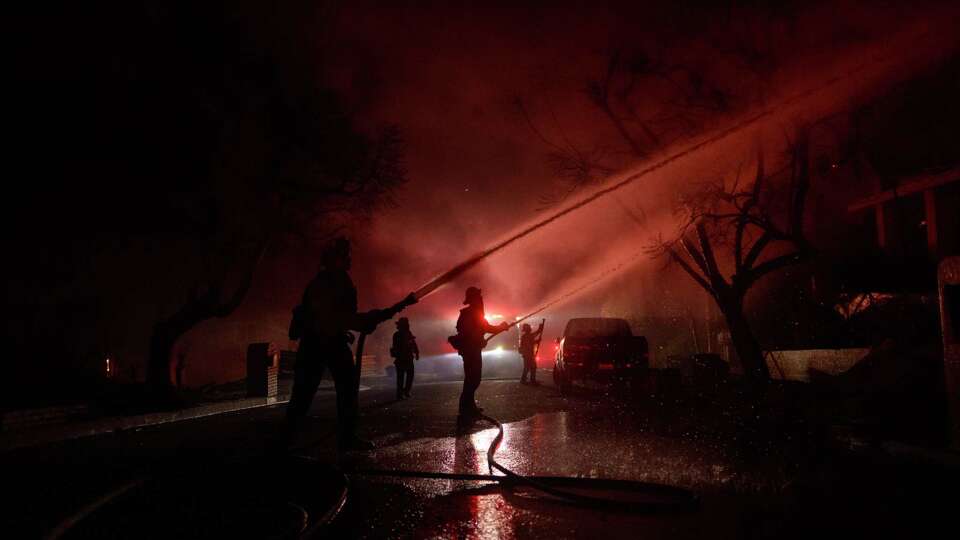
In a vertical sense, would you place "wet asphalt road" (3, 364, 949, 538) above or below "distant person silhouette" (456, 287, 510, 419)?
below

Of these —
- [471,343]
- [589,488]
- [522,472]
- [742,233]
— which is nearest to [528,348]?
[742,233]

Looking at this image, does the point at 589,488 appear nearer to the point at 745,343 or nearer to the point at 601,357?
the point at 601,357

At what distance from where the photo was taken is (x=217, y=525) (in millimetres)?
3633

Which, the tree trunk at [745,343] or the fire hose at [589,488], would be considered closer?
the fire hose at [589,488]

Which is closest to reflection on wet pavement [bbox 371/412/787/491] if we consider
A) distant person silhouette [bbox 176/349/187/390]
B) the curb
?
the curb

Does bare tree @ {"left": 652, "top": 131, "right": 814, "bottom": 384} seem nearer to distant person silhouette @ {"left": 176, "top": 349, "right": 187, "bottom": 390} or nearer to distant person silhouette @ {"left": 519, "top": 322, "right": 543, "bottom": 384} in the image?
distant person silhouette @ {"left": 519, "top": 322, "right": 543, "bottom": 384}

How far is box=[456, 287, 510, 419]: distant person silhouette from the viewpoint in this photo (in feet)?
30.0

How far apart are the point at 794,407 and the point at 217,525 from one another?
8.55 m

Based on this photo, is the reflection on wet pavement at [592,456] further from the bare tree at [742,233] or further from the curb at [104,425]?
the bare tree at [742,233]

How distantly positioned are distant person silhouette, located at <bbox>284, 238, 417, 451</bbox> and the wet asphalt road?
1.40ft

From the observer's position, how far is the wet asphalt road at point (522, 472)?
364 centimetres

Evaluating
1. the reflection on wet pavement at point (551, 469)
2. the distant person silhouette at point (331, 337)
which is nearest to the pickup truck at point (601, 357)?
the reflection on wet pavement at point (551, 469)

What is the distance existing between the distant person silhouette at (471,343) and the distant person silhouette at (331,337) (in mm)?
2766

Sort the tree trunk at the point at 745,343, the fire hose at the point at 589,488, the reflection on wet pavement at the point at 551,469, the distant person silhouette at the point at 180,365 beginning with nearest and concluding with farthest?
the reflection on wet pavement at the point at 551,469
the fire hose at the point at 589,488
the tree trunk at the point at 745,343
the distant person silhouette at the point at 180,365
